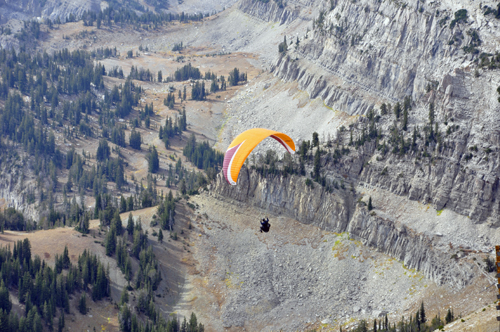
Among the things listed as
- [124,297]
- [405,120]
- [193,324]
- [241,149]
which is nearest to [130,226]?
[124,297]

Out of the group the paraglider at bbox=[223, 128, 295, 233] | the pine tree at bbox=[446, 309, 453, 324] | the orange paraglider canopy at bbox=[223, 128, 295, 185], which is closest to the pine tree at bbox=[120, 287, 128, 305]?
the paraglider at bbox=[223, 128, 295, 233]

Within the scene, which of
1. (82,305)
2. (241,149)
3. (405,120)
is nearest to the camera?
(241,149)

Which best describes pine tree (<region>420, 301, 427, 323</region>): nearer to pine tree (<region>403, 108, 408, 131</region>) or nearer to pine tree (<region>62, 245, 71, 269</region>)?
pine tree (<region>403, 108, 408, 131</region>)

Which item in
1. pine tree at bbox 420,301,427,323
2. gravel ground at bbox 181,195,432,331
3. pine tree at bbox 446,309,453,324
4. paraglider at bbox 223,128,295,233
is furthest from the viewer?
gravel ground at bbox 181,195,432,331

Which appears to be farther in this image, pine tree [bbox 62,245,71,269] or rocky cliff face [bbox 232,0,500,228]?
rocky cliff face [bbox 232,0,500,228]

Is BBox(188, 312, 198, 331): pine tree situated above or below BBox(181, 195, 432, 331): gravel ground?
below

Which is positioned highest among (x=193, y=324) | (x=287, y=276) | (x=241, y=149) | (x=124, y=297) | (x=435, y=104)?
(x=241, y=149)

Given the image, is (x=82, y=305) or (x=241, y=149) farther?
(x=82, y=305)

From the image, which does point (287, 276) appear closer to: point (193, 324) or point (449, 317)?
point (193, 324)
